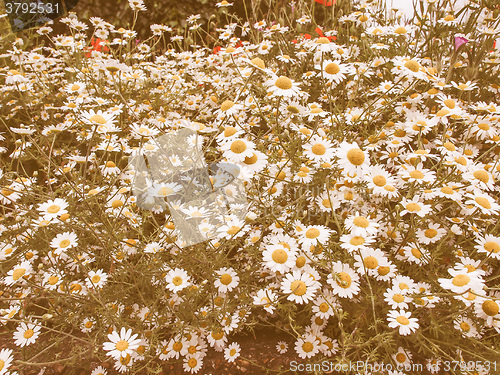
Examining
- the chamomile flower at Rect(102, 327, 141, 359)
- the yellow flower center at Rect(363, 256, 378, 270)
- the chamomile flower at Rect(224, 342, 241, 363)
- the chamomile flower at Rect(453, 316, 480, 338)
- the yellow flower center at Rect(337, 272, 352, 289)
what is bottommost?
the chamomile flower at Rect(224, 342, 241, 363)

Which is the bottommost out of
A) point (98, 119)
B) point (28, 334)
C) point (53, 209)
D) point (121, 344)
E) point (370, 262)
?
point (28, 334)

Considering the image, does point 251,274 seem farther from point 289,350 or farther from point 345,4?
point 345,4

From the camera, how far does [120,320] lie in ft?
5.08

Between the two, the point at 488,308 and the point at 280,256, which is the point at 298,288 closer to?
the point at 280,256

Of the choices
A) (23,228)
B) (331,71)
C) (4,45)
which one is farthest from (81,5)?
(331,71)

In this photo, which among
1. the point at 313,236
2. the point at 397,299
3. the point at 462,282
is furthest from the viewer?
the point at 313,236

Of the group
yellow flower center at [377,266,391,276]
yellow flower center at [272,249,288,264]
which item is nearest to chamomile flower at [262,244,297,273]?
yellow flower center at [272,249,288,264]

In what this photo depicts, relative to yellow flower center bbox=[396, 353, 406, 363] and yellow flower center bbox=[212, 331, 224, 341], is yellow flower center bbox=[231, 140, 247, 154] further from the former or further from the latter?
yellow flower center bbox=[396, 353, 406, 363]

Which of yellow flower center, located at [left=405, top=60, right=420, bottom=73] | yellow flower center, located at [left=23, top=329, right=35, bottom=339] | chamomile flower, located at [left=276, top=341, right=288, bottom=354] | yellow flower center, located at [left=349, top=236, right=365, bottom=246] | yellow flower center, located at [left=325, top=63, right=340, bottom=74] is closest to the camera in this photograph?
yellow flower center, located at [left=349, top=236, right=365, bottom=246]

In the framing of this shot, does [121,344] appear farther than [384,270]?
No

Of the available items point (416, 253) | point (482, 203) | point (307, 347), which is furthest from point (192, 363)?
point (482, 203)

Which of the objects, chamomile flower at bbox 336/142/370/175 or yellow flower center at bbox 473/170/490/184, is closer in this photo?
chamomile flower at bbox 336/142/370/175

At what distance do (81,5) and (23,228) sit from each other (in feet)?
19.1

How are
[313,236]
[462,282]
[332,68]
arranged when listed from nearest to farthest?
[462,282] → [313,236] → [332,68]
